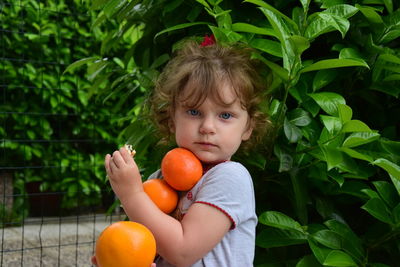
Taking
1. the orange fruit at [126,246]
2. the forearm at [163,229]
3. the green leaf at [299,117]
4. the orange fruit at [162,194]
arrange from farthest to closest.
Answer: the green leaf at [299,117] < the orange fruit at [162,194] < the forearm at [163,229] < the orange fruit at [126,246]

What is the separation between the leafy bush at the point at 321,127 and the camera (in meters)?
1.70

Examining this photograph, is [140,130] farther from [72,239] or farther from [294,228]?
[72,239]

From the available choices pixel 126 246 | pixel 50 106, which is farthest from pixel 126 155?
pixel 50 106

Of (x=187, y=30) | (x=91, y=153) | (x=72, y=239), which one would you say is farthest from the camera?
(x=91, y=153)

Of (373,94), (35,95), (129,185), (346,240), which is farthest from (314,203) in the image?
(35,95)

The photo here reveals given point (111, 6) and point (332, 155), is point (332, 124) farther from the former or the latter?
point (111, 6)

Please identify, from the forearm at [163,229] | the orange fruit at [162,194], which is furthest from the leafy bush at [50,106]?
the forearm at [163,229]

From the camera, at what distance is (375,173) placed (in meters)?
2.05

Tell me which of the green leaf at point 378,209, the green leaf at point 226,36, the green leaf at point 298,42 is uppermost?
the green leaf at point 298,42

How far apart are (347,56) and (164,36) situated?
83 cm

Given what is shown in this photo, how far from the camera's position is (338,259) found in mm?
1769

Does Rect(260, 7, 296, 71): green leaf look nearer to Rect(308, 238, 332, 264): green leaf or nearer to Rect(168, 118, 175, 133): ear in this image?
Rect(168, 118, 175, 133): ear

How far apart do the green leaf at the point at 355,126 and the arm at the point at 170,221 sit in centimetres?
50

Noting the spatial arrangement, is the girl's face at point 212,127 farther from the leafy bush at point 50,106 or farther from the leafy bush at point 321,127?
the leafy bush at point 50,106
